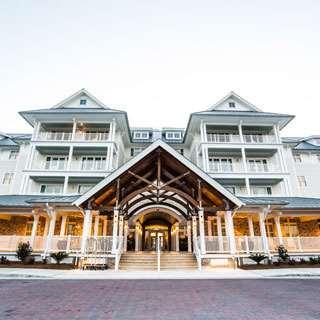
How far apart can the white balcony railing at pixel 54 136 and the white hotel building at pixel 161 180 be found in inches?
4.9

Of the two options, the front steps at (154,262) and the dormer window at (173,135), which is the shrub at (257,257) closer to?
the front steps at (154,262)

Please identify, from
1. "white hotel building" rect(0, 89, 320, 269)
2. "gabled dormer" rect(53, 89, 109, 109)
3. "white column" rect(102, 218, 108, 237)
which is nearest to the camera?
"white hotel building" rect(0, 89, 320, 269)

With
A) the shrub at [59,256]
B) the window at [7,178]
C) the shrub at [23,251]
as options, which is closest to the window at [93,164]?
the window at [7,178]

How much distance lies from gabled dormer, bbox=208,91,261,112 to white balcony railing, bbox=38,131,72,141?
16712mm

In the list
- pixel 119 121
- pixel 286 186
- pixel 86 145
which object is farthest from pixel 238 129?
pixel 86 145

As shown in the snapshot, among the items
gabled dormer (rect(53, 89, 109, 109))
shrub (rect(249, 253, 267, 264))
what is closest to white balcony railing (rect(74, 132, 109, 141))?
gabled dormer (rect(53, 89, 109, 109))

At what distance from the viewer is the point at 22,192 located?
20.8 metres

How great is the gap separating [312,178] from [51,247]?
26513 millimetres

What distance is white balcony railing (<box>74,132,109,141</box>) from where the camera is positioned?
23858mm

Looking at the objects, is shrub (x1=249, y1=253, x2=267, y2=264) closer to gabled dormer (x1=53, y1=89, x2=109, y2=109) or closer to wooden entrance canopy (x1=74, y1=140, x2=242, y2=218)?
wooden entrance canopy (x1=74, y1=140, x2=242, y2=218)

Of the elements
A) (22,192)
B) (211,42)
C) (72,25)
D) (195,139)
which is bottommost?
(22,192)

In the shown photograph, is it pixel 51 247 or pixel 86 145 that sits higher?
pixel 86 145

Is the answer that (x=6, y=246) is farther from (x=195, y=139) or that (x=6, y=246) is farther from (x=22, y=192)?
(x=195, y=139)

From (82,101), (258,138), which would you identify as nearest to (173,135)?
(258,138)
